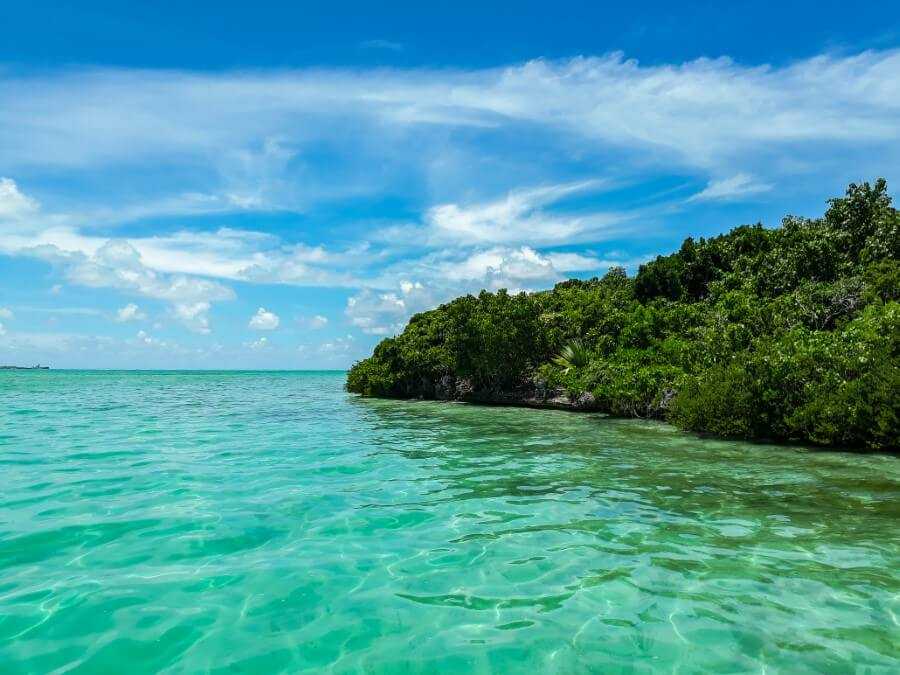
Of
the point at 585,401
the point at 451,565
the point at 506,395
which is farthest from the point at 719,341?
the point at 451,565

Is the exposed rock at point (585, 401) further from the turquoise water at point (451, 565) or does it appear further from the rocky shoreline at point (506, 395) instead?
the turquoise water at point (451, 565)

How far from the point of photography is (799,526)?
7.96 metres

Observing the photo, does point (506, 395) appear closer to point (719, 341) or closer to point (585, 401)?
point (585, 401)

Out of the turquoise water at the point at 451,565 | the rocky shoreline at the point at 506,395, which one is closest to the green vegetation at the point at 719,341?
the rocky shoreline at the point at 506,395

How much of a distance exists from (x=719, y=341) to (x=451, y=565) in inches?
716

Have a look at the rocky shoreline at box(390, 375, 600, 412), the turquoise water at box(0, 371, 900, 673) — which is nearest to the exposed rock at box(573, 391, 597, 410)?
the rocky shoreline at box(390, 375, 600, 412)

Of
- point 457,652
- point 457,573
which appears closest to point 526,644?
point 457,652

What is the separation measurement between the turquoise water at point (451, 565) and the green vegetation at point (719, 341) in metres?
3.16

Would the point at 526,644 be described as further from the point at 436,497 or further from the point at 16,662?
the point at 436,497

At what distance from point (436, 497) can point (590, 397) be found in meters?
18.1

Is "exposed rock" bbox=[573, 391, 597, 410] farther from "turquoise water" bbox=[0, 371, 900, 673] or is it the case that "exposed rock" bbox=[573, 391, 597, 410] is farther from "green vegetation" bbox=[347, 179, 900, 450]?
"turquoise water" bbox=[0, 371, 900, 673]

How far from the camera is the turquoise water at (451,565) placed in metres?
4.74

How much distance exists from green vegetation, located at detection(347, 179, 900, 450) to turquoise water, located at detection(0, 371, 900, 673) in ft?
10.4

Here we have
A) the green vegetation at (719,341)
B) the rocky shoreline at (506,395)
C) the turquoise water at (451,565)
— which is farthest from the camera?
the rocky shoreline at (506,395)
